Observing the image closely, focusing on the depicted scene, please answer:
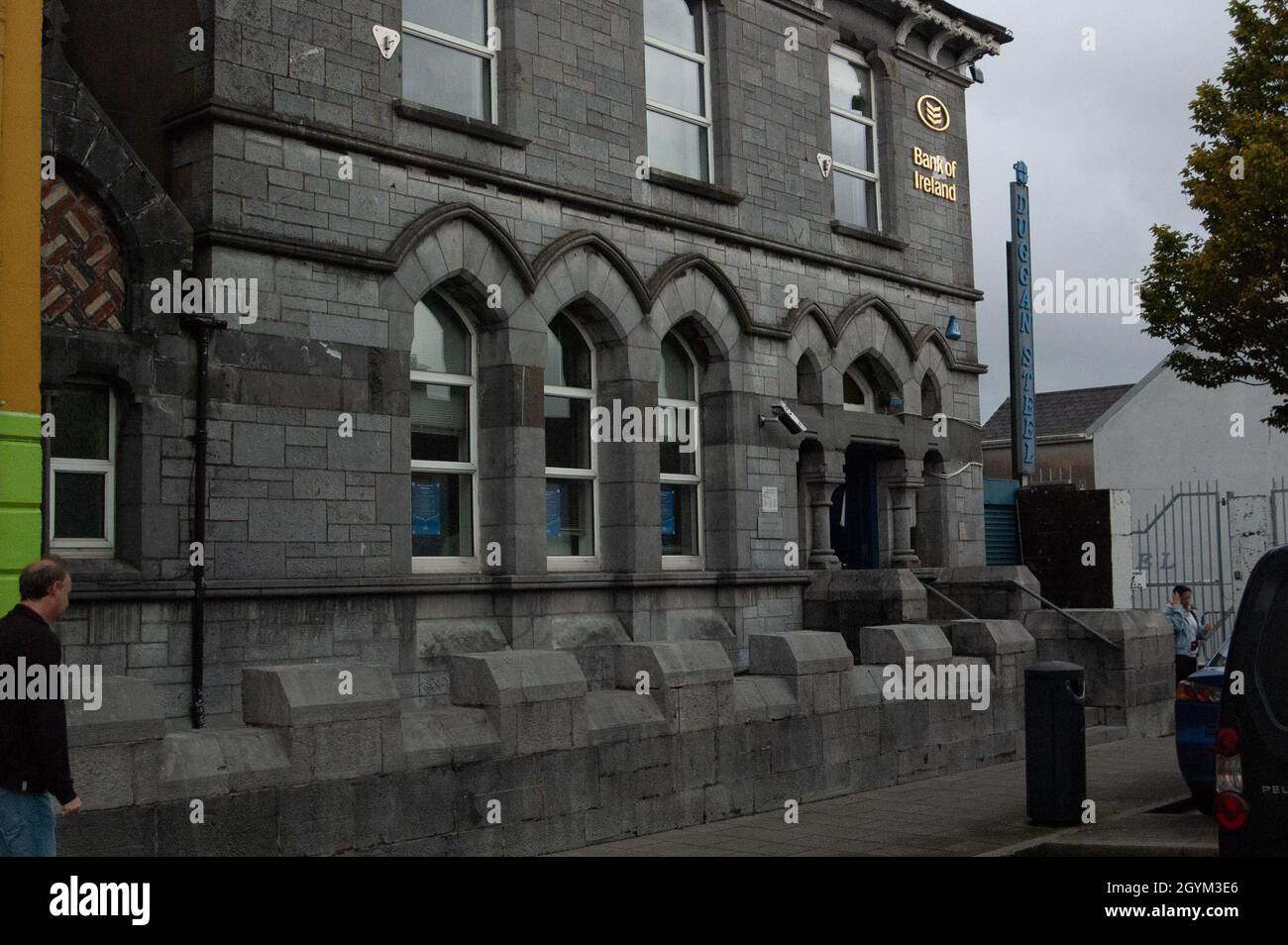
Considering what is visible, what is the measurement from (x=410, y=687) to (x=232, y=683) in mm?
1685

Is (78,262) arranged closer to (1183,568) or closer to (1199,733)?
(1199,733)

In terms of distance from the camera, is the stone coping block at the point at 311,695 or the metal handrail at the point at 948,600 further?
the metal handrail at the point at 948,600

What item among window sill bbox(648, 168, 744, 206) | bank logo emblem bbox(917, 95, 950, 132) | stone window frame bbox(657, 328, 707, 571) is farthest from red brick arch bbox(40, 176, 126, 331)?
bank logo emblem bbox(917, 95, 950, 132)

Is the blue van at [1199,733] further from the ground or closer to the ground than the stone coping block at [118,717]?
closer to the ground

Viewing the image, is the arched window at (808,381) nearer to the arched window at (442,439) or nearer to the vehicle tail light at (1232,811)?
the arched window at (442,439)

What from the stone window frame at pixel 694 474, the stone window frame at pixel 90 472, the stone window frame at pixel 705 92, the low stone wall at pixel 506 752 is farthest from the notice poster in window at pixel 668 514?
the stone window frame at pixel 90 472

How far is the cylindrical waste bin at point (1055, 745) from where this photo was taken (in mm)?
10805

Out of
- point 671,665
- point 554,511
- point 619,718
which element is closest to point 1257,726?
point 619,718

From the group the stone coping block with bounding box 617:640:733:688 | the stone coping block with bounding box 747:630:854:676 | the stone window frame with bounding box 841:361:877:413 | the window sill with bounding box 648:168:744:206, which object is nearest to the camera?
the stone coping block with bounding box 617:640:733:688

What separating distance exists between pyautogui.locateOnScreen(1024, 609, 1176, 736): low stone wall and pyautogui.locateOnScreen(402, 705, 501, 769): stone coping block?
329 inches

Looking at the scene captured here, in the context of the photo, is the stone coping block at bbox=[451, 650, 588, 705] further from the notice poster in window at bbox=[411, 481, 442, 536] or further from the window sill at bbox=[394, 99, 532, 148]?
the window sill at bbox=[394, 99, 532, 148]

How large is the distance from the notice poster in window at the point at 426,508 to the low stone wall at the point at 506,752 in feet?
5.55

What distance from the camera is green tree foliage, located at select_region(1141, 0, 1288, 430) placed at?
16.9 meters
